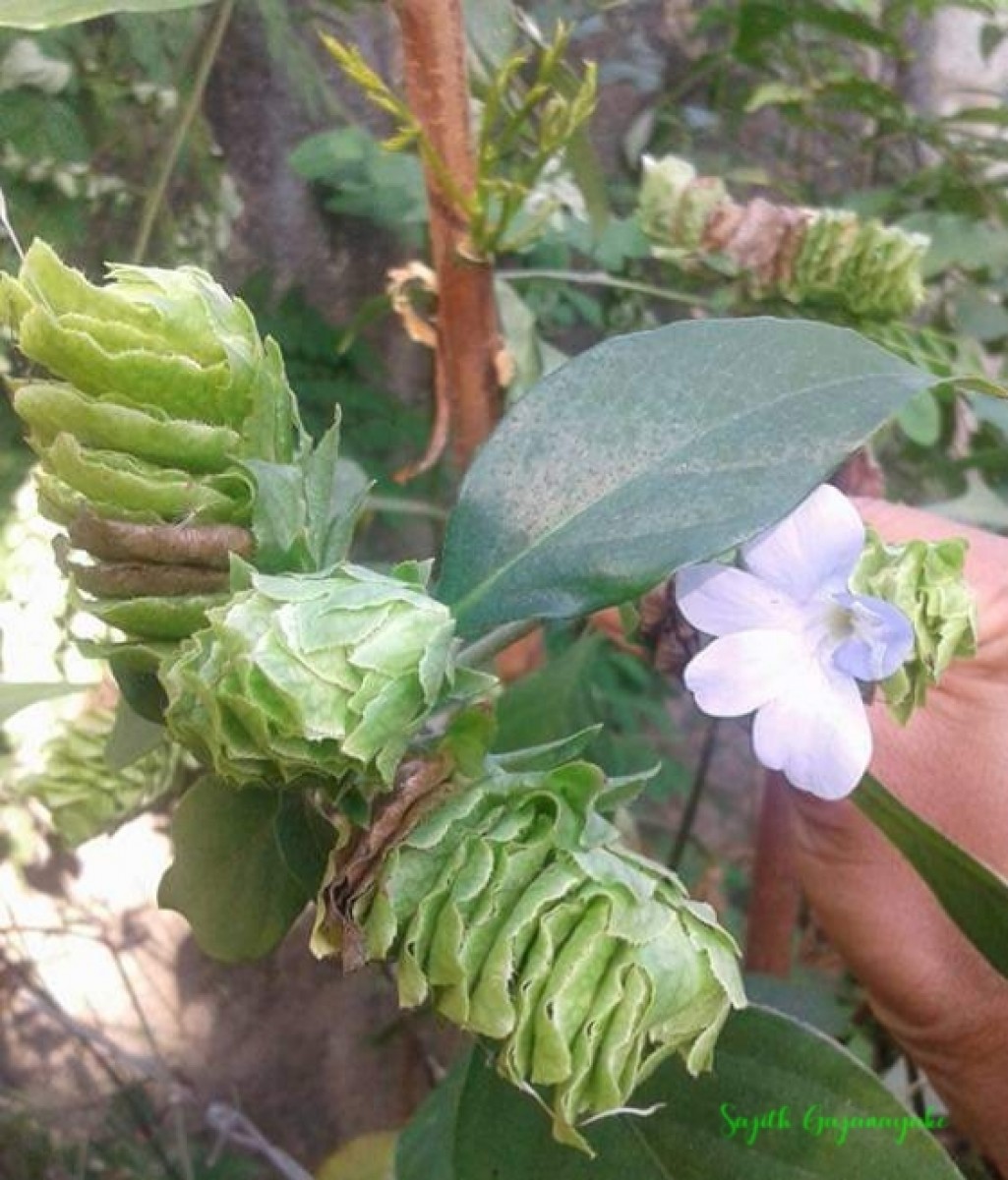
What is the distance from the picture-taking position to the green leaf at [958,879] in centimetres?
46

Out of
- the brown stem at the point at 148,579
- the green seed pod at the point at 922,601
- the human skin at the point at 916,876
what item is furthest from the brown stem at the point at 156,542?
the human skin at the point at 916,876

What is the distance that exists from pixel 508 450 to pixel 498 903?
16cm

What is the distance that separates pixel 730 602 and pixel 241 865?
196 mm

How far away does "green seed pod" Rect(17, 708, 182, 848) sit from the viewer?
656 millimetres

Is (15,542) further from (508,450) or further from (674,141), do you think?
(674,141)

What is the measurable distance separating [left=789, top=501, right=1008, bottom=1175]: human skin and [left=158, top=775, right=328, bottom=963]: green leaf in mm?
313

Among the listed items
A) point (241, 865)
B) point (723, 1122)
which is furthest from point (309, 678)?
point (723, 1122)

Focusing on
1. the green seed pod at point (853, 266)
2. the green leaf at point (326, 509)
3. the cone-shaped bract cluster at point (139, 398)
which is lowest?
the green seed pod at point (853, 266)

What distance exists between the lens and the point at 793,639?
0.46 metres

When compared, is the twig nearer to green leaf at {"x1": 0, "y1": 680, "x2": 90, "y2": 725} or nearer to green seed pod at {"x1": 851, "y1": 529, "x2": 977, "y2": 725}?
green leaf at {"x1": 0, "y1": 680, "x2": 90, "y2": 725}

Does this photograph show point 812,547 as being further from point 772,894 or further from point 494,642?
point 772,894

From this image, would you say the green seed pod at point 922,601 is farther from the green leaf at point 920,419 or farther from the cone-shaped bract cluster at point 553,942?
the green leaf at point 920,419

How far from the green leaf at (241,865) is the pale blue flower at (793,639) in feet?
0.48

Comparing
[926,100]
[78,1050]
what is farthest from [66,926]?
[926,100]
